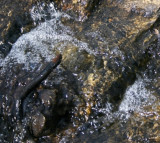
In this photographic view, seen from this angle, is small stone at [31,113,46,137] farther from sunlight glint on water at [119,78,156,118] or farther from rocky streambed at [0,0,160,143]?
sunlight glint on water at [119,78,156,118]

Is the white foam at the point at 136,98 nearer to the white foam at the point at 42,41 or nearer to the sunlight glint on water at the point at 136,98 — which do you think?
the sunlight glint on water at the point at 136,98

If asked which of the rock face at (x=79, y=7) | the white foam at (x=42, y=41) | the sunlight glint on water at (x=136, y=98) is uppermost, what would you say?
the rock face at (x=79, y=7)

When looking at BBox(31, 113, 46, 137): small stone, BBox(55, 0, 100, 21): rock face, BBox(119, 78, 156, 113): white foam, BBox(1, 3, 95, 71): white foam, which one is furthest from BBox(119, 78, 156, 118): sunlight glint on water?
BBox(55, 0, 100, 21): rock face

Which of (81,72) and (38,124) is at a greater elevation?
(81,72)

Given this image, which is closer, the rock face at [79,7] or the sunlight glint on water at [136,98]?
the sunlight glint on water at [136,98]

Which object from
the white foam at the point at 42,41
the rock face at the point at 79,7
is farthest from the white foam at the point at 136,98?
the rock face at the point at 79,7

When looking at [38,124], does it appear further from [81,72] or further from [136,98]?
[136,98]

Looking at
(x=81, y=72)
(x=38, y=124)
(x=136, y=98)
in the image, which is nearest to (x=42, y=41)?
(x=81, y=72)

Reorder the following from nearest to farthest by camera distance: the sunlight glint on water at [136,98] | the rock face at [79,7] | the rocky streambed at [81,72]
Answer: the rocky streambed at [81,72]
the sunlight glint on water at [136,98]
the rock face at [79,7]
